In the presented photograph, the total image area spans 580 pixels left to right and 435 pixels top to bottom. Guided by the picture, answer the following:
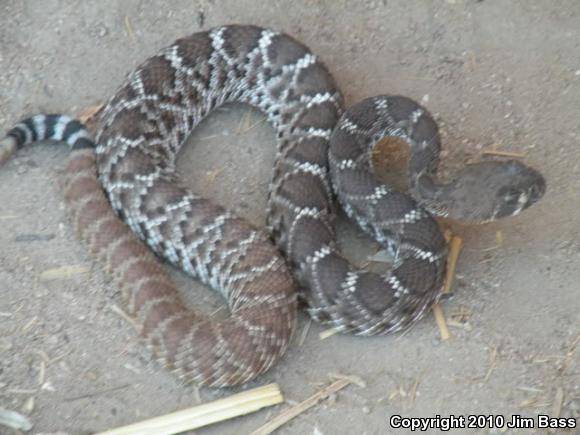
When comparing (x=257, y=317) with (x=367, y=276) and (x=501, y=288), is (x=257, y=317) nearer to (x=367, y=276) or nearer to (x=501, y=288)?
(x=367, y=276)

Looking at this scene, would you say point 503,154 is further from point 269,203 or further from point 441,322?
point 269,203

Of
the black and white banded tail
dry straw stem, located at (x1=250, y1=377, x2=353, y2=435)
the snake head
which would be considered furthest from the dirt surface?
the snake head

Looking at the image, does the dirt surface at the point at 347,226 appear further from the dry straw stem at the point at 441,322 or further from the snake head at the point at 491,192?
the snake head at the point at 491,192

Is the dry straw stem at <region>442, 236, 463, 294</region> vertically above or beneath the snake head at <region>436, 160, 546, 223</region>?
beneath

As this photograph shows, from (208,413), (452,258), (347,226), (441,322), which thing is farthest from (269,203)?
(208,413)

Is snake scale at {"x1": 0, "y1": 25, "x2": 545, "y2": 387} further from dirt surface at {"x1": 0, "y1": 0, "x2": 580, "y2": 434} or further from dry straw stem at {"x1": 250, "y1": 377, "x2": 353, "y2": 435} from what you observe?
dry straw stem at {"x1": 250, "y1": 377, "x2": 353, "y2": 435}

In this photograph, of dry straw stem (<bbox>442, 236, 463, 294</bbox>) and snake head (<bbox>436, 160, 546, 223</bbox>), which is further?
dry straw stem (<bbox>442, 236, 463, 294</bbox>)
